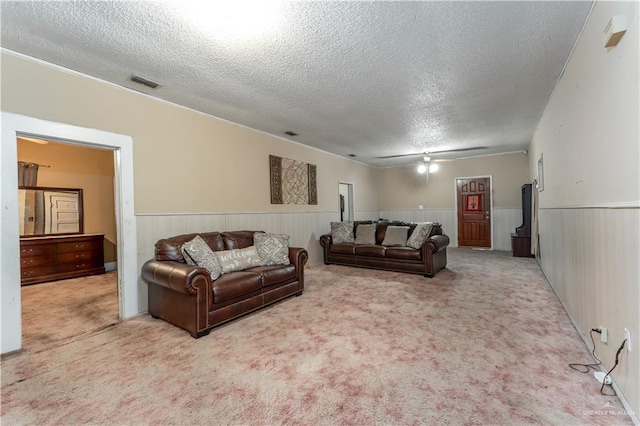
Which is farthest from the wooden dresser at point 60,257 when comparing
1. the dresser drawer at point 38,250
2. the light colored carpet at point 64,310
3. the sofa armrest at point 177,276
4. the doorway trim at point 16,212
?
the sofa armrest at point 177,276

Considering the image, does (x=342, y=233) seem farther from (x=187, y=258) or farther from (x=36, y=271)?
(x=36, y=271)

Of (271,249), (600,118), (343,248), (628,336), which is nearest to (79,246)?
(271,249)

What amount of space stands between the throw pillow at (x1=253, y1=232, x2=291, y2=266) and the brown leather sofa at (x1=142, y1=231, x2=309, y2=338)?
0.47 feet

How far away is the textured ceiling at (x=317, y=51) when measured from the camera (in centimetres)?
203

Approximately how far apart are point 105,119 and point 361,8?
2.90 m

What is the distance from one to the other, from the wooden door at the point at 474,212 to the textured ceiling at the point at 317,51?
4056 mm

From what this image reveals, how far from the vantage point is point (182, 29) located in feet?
7.23

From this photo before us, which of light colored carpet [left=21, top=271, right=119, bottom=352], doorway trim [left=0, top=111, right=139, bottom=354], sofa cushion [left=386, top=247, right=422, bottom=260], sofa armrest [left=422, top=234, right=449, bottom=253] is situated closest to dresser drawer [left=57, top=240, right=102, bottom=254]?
light colored carpet [left=21, top=271, right=119, bottom=352]

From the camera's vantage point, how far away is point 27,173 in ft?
16.5

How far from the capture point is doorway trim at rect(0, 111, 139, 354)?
2.41m

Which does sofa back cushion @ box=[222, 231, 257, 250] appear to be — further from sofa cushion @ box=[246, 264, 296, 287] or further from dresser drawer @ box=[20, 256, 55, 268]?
dresser drawer @ box=[20, 256, 55, 268]

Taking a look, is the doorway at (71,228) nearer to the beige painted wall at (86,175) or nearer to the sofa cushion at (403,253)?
the beige painted wall at (86,175)

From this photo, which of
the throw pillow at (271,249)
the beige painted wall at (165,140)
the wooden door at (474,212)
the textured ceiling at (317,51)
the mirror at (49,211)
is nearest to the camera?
the textured ceiling at (317,51)

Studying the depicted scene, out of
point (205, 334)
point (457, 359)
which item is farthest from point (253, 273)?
point (457, 359)
